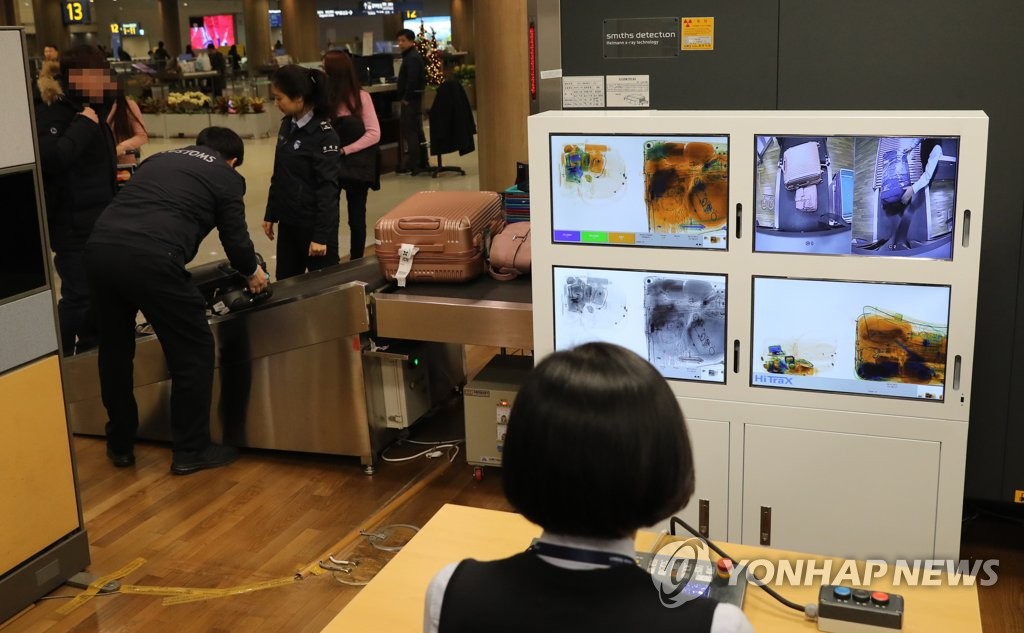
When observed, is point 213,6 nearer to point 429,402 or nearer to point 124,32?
point 124,32

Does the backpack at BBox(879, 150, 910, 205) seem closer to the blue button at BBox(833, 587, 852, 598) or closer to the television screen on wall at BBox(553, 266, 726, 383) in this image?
the television screen on wall at BBox(553, 266, 726, 383)

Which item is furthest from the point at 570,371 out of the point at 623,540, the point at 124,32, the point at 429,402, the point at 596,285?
the point at 124,32

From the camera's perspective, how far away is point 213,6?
15.0 m

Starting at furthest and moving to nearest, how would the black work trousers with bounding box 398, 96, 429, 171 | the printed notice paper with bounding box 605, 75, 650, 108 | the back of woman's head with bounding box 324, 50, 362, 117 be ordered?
the black work trousers with bounding box 398, 96, 429, 171 < the back of woman's head with bounding box 324, 50, 362, 117 < the printed notice paper with bounding box 605, 75, 650, 108

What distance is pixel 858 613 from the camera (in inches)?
68.3

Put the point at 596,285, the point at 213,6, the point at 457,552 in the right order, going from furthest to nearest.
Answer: the point at 213,6, the point at 596,285, the point at 457,552

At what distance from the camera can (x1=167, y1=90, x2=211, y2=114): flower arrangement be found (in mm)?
11977

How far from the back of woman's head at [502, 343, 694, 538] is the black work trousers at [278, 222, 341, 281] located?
13.7 ft

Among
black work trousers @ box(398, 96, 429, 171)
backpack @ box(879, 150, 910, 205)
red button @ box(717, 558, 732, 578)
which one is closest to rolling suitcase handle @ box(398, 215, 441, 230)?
backpack @ box(879, 150, 910, 205)

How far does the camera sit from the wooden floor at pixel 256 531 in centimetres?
335

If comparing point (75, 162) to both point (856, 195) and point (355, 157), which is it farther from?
point (856, 195)

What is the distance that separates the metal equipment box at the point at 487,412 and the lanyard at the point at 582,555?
9.34ft

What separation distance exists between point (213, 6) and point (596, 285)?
43.8 feet

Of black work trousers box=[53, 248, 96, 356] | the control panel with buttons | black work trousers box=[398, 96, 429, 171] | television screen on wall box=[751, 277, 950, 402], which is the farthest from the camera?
black work trousers box=[398, 96, 429, 171]
